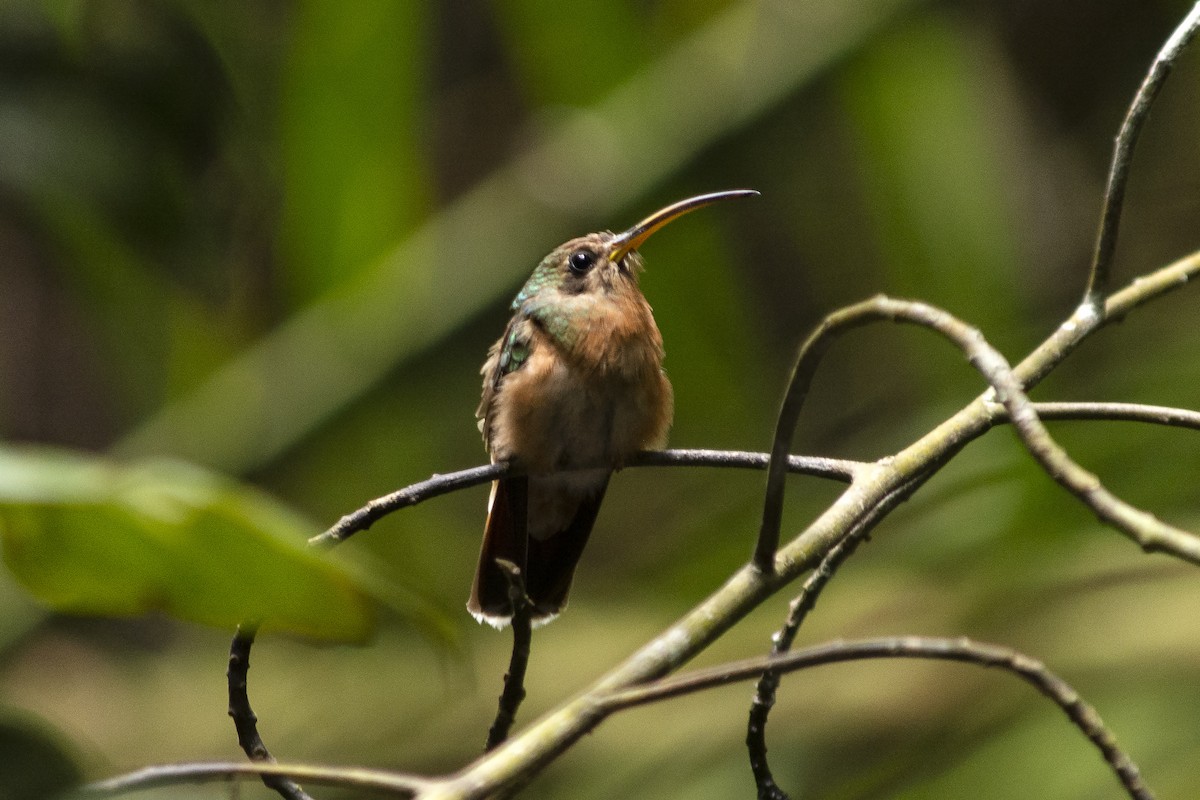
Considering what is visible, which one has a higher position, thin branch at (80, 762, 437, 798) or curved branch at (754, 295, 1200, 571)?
curved branch at (754, 295, 1200, 571)

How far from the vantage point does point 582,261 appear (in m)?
2.84

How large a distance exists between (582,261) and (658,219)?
308 mm

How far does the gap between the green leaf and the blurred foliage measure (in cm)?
22

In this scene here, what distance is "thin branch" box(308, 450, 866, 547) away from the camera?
1364mm

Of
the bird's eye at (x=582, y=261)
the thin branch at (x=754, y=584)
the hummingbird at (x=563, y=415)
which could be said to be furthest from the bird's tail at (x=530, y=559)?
the thin branch at (x=754, y=584)

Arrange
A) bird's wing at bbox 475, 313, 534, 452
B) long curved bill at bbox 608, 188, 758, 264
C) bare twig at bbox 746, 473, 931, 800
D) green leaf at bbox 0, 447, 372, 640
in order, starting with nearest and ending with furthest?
1. green leaf at bbox 0, 447, 372, 640
2. bare twig at bbox 746, 473, 931, 800
3. long curved bill at bbox 608, 188, 758, 264
4. bird's wing at bbox 475, 313, 534, 452

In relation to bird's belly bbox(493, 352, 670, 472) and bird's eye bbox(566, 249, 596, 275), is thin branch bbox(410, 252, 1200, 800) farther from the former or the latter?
bird's eye bbox(566, 249, 596, 275)

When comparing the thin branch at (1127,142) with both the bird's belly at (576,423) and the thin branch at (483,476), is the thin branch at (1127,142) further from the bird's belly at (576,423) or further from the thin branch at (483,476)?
the bird's belly at (576,423)

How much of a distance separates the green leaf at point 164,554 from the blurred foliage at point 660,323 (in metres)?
0.22

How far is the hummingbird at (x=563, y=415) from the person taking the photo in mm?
2467

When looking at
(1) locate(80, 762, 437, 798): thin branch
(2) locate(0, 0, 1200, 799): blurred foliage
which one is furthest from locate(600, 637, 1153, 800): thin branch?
(2) locate(0, 0, 1200, 799): blurred foliage

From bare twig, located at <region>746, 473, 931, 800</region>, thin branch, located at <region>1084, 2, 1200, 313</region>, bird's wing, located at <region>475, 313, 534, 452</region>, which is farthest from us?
bird's wing, located at <region>475, 313, 534, 452</region>

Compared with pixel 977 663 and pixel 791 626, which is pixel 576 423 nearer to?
pixel 791 626

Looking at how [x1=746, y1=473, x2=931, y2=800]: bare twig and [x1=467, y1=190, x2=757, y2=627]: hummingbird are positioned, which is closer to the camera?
[x1=746, y1=473, x2=931, y2=800]: bare twig
